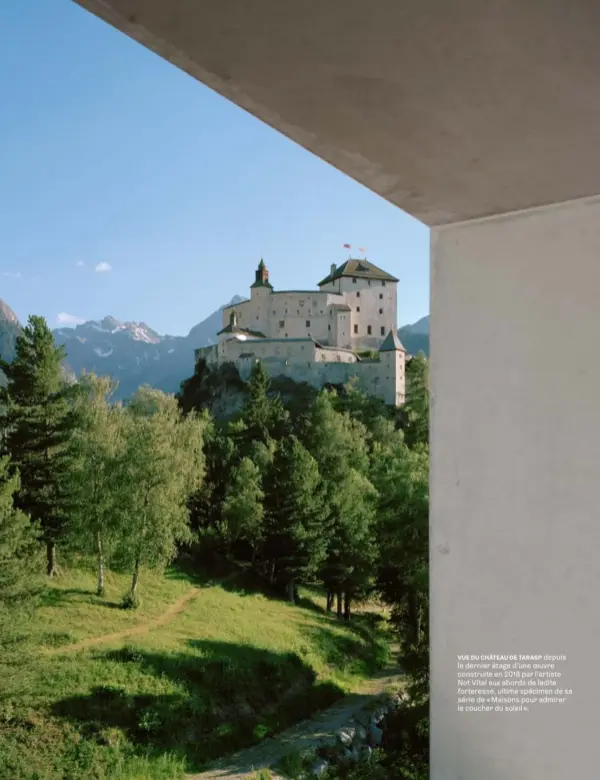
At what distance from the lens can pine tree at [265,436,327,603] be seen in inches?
790

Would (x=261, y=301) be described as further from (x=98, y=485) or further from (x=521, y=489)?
(x=521, y=489)

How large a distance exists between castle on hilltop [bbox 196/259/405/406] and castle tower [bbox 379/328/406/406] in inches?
Result: 2.5

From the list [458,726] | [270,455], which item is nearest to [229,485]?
[270,455]

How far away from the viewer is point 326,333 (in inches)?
1932

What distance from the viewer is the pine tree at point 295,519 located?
2008 cm

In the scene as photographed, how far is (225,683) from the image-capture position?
13.5 metres

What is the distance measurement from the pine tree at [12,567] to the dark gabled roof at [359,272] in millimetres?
41728

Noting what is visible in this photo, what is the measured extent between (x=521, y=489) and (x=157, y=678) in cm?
1338

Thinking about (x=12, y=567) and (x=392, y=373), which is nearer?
(x=12, y=567)

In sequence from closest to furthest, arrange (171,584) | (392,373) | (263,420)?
(171,584) → (263,420) → (392,373)

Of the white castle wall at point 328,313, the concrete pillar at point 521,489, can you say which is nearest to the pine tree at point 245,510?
the concrete pillar at point 521,489

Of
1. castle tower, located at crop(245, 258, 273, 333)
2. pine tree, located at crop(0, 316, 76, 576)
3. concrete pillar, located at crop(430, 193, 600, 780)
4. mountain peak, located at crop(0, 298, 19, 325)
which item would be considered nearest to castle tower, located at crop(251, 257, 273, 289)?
castle tower, located at crop(245, 258, 273, 333)

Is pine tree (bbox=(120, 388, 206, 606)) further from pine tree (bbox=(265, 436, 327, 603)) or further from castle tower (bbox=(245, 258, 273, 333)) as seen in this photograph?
castle tower (bbox=(245, 258, 273, 333))

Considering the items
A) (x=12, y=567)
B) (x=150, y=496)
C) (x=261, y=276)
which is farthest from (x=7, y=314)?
(x=12, y=567)
